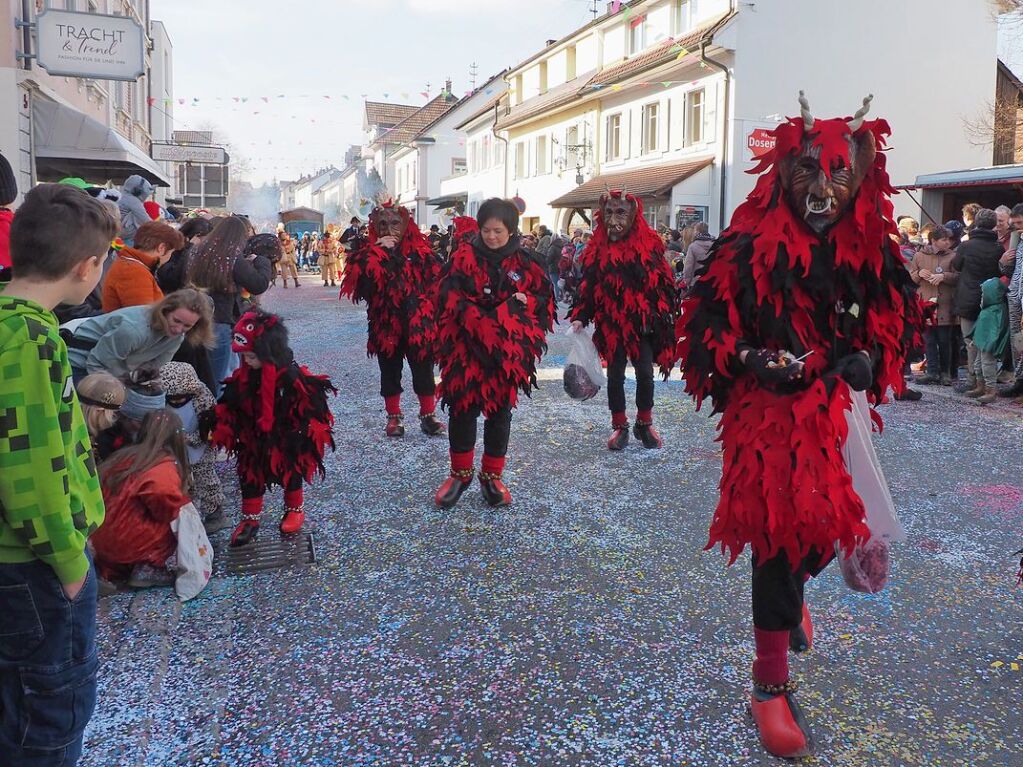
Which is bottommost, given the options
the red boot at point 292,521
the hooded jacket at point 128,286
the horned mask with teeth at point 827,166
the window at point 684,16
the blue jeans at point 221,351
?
the red boot at point 292,521

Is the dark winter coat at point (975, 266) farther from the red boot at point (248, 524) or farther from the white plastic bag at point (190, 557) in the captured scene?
the white plastic bag at point (190, 557)

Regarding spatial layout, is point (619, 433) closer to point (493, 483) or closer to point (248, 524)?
point (493, 483)

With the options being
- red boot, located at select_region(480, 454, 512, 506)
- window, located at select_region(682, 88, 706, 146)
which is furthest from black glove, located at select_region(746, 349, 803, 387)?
window, located at select_region(682, 88, 706, 146)

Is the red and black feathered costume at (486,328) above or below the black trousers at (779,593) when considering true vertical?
above

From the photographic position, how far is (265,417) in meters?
4.08

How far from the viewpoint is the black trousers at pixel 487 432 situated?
16.0 ft

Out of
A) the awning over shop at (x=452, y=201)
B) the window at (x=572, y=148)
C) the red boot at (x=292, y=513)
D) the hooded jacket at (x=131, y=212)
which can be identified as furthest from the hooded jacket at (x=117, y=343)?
the awning over shop at (x=452, y=201)

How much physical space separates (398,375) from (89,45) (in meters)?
8.12

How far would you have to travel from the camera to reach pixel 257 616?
3.44 meters

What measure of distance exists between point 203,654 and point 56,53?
10.9 metres

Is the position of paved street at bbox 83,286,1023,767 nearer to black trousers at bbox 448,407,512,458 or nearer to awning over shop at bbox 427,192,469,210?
black trousers at bbox 448,407,512,458

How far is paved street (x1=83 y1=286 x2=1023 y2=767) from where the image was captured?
8.44ft

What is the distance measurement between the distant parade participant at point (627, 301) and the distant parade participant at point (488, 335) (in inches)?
47.0

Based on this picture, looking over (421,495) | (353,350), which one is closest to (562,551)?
(421,495)
